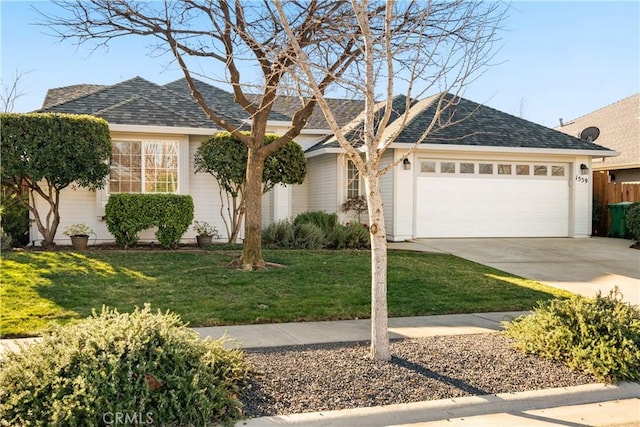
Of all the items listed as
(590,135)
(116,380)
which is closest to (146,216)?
(116,380)

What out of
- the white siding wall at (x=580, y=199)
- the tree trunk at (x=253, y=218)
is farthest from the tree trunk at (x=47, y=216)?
the white siding wall at (x=580, y=199)

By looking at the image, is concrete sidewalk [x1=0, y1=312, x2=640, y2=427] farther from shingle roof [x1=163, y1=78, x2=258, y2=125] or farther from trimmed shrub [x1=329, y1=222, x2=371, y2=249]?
shingle roof [x1=163, y1=78, x2=258, y2=125]

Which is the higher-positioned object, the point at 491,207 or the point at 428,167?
the point at 428,167

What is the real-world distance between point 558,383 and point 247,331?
11.9 feet

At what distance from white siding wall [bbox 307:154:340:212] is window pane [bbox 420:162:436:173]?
272cm

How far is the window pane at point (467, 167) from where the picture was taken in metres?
16.8

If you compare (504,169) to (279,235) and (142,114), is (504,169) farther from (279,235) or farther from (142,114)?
(142,114)

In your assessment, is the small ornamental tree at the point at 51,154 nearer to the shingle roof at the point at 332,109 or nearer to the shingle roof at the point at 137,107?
the shingle roof at the point at 137,107

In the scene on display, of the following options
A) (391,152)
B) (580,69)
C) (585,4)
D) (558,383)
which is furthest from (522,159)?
(558,383)

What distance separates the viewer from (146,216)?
12.9 metres

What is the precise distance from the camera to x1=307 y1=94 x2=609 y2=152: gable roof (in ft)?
54.0

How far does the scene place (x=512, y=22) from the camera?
8.18 m

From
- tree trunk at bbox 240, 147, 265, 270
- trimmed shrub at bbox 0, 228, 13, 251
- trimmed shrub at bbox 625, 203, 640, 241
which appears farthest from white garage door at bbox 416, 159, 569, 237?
trimmed shrub at bbox 0, 228, 13, 251

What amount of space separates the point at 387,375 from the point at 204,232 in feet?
33.3
